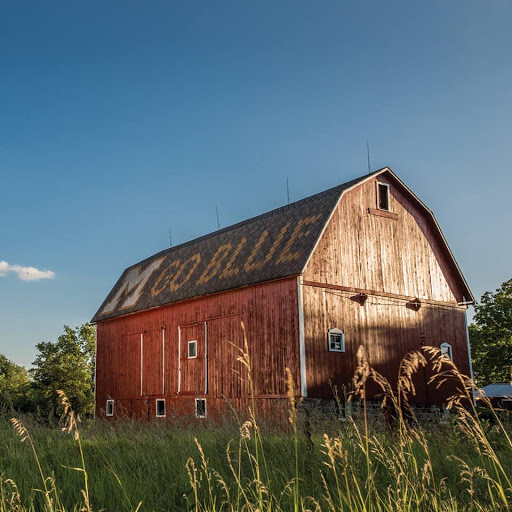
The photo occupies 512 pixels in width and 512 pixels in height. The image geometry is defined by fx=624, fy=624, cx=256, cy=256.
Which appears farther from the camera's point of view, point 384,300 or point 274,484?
point 384,300

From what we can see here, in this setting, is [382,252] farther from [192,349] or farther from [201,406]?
[201,406]

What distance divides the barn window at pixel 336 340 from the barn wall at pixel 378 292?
6.6 inches

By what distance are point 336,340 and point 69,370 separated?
25.3 meters

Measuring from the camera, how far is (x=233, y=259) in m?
23.0

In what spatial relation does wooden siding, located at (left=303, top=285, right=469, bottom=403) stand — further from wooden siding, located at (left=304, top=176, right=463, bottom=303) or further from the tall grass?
the tall grass

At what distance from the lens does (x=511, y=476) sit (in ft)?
20.3

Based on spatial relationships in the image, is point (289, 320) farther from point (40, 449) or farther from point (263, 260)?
point (40, 449)

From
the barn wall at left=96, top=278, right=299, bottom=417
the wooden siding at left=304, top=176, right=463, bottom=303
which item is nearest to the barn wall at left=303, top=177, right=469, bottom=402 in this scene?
the wooden siding at left=304, top=176, right=463, bottom=303

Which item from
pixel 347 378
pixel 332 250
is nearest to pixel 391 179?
pixel 332 250

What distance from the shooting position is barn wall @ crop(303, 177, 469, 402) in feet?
65.0

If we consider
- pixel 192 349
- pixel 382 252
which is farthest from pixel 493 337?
pixel 192 349

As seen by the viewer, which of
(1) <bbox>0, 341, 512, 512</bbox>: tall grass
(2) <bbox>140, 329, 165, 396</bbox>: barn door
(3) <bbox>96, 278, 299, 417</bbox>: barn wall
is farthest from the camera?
(2) <bbox>140, 329, 165, 396</bbox>: barn door

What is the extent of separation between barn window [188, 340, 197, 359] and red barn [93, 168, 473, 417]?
0.17 feet

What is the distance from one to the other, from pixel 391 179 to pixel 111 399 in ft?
50.2
